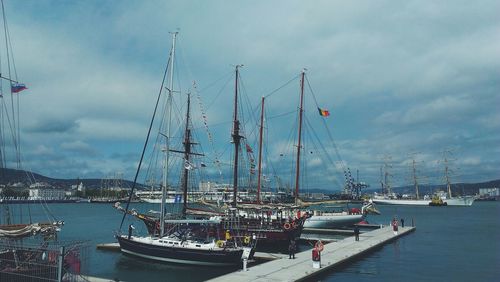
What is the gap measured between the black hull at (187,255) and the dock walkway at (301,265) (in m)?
4.16

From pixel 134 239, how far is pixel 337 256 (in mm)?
18570

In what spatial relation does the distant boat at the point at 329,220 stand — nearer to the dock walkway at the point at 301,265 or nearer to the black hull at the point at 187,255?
the dock walkway at the point at 301,265

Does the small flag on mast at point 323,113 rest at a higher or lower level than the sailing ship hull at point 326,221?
higher

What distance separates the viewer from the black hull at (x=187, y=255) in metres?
34.1

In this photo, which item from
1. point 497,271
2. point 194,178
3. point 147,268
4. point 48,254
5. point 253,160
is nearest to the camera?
point 48,254

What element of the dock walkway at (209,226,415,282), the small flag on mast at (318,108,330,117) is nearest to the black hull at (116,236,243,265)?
the dock walkway at (209,226,415,282)

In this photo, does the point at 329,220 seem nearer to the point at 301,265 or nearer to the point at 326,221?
the point at 326,221

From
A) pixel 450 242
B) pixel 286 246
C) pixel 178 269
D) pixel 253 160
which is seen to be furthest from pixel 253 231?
pixel 450 242

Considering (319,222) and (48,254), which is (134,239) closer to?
(48,254)

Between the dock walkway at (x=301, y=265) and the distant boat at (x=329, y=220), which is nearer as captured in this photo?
the dock walkway at (x=301, y=265)

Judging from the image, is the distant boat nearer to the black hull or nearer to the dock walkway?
the dock walkway

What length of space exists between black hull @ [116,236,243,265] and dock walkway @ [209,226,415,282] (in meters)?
4.16

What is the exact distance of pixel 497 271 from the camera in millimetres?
33406

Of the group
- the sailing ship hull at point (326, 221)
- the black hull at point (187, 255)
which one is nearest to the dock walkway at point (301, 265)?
the black hull at point (187, 255)
